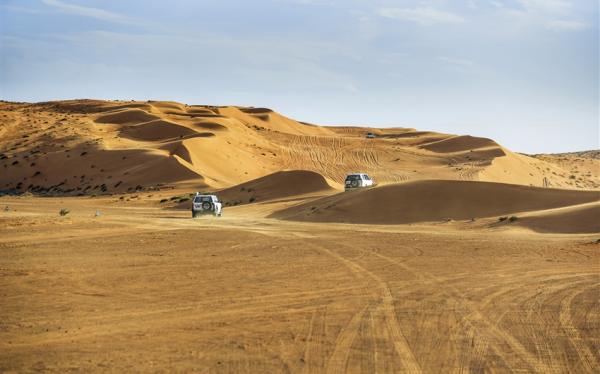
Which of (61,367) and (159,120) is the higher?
(159,120)

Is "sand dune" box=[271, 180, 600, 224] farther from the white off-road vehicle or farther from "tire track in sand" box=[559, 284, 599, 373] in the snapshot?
"tire track in sand" box=[559, 284, 599, 373]

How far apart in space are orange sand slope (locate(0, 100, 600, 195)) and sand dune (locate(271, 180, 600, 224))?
20.4 m

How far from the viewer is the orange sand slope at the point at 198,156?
235 feet

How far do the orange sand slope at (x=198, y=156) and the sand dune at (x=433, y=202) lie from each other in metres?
20.4

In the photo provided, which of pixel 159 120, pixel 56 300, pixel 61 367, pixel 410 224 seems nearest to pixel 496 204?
pixel 410 224

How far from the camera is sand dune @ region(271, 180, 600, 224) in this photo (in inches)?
1438

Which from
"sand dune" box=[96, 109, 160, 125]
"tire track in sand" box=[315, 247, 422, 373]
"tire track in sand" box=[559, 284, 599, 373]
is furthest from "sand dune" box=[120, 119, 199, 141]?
"tire track in sand" box=[559, 284, 599, 373]

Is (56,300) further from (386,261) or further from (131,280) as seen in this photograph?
(386,261)

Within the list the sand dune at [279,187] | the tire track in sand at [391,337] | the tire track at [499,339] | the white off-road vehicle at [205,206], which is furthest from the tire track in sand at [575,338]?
the sand dune at [279,187]

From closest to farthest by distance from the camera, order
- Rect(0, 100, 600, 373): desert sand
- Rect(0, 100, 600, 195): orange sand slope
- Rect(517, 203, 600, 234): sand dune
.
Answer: Rect(0, 100, 600, 373): desert sand < Rect(517, 203, 600, 234): sand dune < Rect(0, 100, 600, 195): orange sand slope

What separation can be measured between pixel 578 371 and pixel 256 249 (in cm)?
1358

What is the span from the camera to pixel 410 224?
1345 inches

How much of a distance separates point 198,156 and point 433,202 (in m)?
41.3

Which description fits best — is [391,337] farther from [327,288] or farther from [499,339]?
[327,288]
